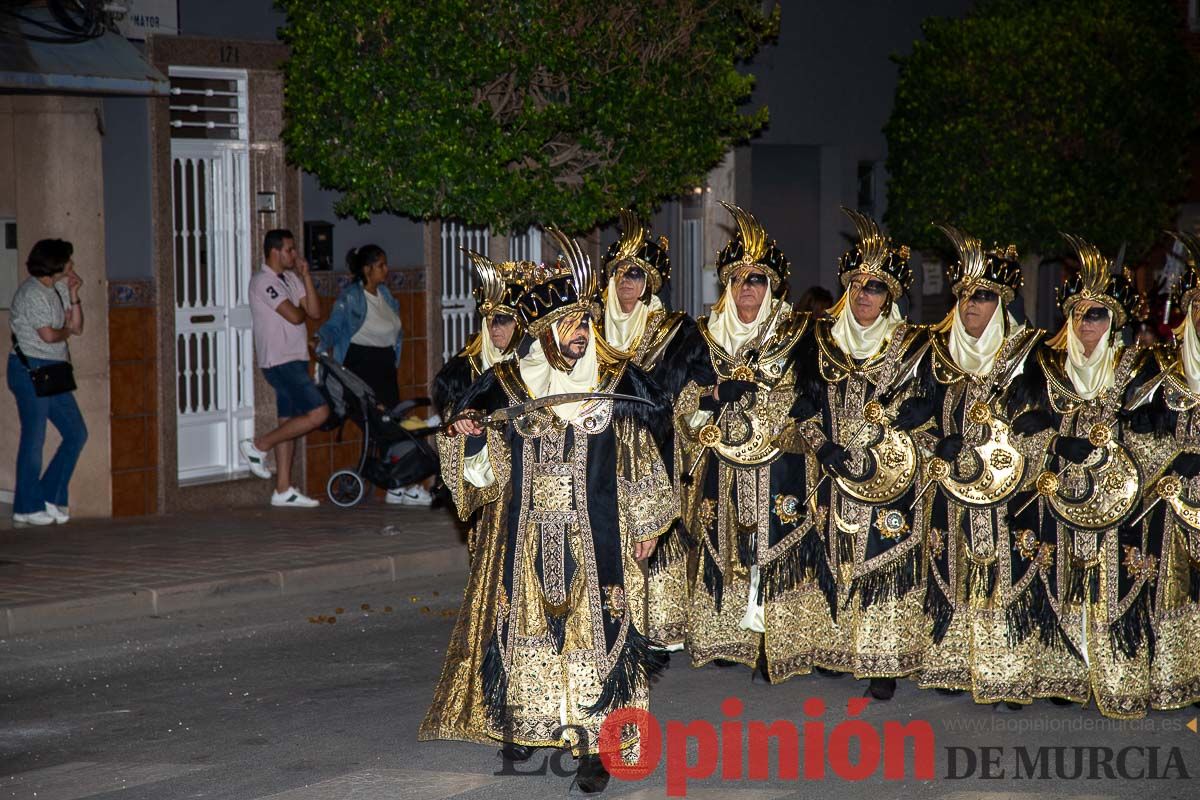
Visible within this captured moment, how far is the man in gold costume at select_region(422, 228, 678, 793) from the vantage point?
245 inches

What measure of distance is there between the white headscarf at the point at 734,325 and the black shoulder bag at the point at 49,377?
521cm

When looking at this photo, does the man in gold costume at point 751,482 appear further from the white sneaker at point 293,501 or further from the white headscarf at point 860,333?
the white sneaker at point 293,501

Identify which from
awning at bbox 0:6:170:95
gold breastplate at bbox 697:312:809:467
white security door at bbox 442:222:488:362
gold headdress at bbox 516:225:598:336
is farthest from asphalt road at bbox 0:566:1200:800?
white security door at bbox 442:222:488:362

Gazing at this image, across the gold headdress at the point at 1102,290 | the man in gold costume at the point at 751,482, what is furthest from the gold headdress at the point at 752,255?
the gold headdress at the point at 1102,290

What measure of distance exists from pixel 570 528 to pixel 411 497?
265 inches

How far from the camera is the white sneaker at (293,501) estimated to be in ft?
41.8

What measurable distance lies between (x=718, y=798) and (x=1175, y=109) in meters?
12.3

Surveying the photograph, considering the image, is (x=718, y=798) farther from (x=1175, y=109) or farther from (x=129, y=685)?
(x=1175, y=109)

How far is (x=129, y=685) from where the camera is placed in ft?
26.1

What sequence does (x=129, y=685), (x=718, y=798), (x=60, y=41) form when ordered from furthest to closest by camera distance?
(x=60, y=41) → (x=129, y=685) → (x=718, y=798)

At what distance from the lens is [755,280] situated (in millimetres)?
8172

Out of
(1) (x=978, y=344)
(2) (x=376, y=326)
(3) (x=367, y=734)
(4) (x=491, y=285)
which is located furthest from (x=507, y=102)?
(3) (x=367, y=734)

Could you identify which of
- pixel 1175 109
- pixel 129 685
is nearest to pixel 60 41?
pixel 129 685

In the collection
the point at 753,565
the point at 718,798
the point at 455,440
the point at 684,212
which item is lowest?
the point at 718,798
